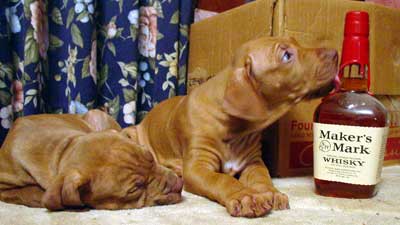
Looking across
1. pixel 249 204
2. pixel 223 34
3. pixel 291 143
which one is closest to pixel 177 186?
pixel 249 204

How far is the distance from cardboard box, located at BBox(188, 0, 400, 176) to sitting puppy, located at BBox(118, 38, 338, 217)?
5.0 inches

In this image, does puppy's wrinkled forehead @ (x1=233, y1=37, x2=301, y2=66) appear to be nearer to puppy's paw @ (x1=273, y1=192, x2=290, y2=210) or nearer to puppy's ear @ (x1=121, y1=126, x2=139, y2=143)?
puppy's paw @ (x1=273, y1=192, x2=290, y2=210)

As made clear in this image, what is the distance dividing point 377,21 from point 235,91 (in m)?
0.75

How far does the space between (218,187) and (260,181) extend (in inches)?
6.7

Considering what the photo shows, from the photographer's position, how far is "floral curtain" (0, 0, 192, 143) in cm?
182

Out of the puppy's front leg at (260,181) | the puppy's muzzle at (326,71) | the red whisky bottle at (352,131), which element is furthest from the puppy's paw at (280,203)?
the puppy's muzzle at (326,71)

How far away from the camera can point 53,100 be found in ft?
6.46

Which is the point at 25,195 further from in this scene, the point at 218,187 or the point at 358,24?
the point at 358,24

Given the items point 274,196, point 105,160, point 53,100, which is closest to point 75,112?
point 53,100

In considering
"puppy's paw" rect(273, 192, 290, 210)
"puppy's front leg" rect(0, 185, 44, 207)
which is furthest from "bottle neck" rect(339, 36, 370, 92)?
"puppy's front leg" rect(0, 185, 44, 207)

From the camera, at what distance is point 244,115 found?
134 centimetres

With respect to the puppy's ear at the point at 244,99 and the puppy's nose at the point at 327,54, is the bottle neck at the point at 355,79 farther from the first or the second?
the puppy's ear at the point at 244,99

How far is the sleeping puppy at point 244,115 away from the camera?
1.30 metres

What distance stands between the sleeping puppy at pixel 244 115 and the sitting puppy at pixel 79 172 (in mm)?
165
